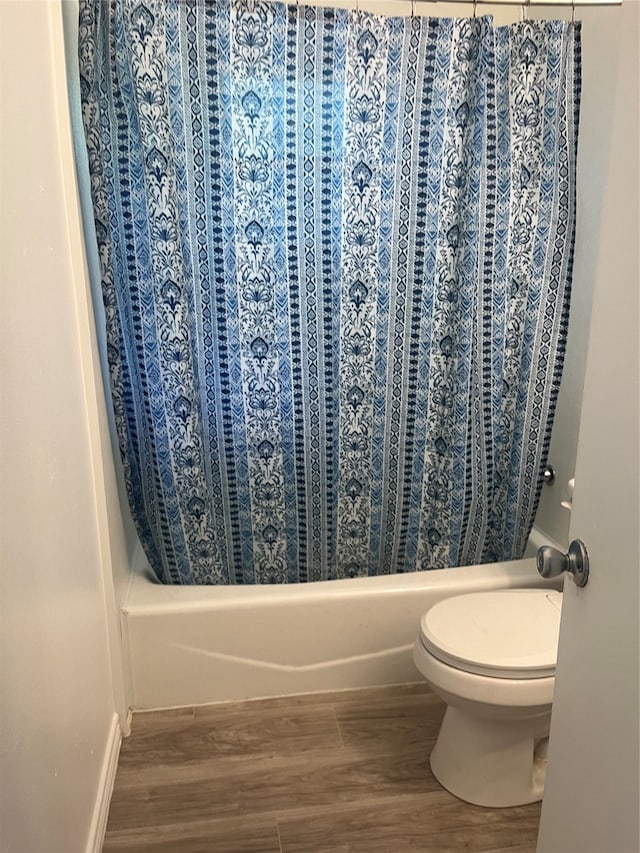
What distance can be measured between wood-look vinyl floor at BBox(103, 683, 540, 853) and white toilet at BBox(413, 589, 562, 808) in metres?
0.06

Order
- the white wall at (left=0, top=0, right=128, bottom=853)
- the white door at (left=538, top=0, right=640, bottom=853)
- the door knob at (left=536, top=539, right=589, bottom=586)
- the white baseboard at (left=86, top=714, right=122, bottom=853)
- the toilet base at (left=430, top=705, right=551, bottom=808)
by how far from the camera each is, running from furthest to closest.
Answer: the toilet base at (left=430, top=705, right=551, bottom=808) < the white baseboard at (left=86, top=714, right=122, bottom=853) < the white wall at (left=0, top=0, right=128, bottom=853) < the door knob at (left=536, top=539, right=589, bottom=586) < the white door at (left=538, top=0, right=640, bottom=853)

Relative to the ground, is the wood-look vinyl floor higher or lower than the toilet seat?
lower

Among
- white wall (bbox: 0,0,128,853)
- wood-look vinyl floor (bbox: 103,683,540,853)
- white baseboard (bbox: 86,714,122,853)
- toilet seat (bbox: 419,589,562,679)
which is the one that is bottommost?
wood-look vinyl floor (bbox: 103,683,540,853)

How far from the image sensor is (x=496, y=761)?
164cm

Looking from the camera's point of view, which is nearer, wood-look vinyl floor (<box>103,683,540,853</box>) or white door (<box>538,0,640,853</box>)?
white door (<box>538,0,640,853</box>)

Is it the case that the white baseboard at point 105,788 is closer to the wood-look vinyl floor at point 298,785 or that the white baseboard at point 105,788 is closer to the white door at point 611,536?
the wood-look vinyl floor at point 298,785

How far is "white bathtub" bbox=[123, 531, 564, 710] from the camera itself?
6.45 ft

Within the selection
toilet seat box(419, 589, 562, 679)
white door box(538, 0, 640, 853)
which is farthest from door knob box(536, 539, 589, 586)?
toilet seat box(419, 589, 562, 679)

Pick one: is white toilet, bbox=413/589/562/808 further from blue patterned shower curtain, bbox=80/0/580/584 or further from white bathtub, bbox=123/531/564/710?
blue patterned shower curtain, bbox=80/0/580/584

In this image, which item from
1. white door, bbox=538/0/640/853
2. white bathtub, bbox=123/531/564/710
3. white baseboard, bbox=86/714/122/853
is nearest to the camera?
white door, bbox=538/0/640/853

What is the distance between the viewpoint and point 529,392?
6.75 ft

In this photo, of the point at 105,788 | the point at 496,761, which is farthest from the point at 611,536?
the point at 105,788

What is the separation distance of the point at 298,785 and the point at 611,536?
1.24m

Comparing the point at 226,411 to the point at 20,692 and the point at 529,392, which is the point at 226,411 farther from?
the point at 20,692
